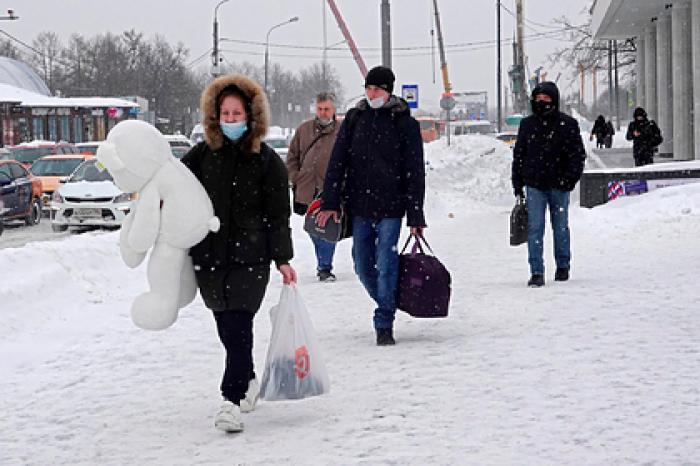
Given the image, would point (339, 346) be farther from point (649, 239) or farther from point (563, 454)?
point (649, 239)

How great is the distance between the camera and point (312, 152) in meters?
11.3

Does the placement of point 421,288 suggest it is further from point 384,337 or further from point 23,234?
point 23,234

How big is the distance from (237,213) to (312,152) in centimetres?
581

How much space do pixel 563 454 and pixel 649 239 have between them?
9.91 m

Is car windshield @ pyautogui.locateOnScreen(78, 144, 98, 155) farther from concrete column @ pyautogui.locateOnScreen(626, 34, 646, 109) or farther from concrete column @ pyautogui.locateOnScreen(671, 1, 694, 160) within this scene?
concrete column @ pyautogui.locateOnScreen(626, 34, 646, 109)

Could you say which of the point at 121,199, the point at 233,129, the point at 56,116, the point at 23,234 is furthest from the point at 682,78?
the point at 56,116

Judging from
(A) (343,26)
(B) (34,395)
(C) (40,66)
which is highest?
(C) (40,66)

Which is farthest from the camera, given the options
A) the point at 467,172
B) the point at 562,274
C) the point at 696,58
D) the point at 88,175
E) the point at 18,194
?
the point at 467,172

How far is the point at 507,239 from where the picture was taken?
1596cm

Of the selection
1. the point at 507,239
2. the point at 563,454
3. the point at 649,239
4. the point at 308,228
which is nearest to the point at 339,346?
the point at 308,228

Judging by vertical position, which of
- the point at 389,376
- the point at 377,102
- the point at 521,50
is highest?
the point at 521,50

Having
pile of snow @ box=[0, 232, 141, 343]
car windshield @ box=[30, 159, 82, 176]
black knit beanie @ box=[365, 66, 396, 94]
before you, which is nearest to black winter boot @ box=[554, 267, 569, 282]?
black knit beanie @ box=[365, 66, 396, 94]

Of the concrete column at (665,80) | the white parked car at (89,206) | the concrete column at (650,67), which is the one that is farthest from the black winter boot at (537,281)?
the concrete column at (650,67)

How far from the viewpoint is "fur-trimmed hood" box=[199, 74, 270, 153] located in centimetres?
551
